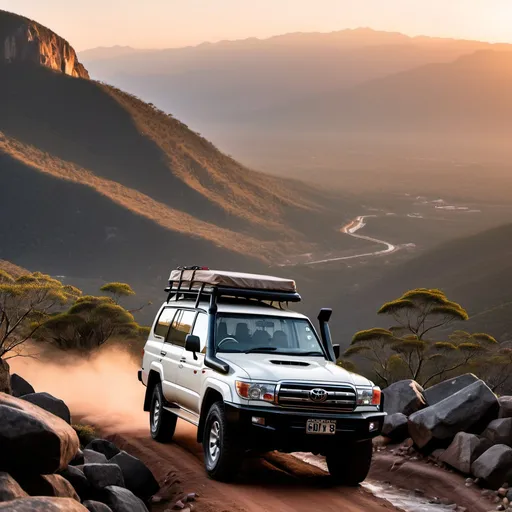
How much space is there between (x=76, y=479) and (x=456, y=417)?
6.34 metres

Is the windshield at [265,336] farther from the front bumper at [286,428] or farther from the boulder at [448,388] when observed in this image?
the boulder at [448,388]

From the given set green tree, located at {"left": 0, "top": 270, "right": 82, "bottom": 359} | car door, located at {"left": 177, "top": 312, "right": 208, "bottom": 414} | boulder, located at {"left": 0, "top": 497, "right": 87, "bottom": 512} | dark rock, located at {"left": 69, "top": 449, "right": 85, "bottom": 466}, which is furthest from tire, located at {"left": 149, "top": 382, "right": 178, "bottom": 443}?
green tree, located at {"left": 0, "top": 270, "right": 82, "bottom": 359}

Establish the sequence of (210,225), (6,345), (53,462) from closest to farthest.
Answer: (53,462) → (6,345) → (210,225)

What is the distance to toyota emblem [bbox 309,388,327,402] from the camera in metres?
11.2

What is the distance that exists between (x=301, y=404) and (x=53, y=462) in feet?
10.7

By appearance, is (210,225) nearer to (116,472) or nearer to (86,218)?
(86,218)

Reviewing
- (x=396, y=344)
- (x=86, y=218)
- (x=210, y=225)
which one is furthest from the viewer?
(x=210, y=225)

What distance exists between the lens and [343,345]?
411 ft

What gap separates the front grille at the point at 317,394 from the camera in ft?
36.6

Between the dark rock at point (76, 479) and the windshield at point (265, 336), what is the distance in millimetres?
2770

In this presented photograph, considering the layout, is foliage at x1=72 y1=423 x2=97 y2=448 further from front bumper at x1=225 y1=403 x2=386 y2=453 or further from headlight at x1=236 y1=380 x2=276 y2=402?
headlight at x1=236 y1=380 x2=276 y2=402

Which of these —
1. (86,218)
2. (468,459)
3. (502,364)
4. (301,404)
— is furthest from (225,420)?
(86,218)

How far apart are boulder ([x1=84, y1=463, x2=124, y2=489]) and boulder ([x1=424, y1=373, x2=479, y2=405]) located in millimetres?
6637

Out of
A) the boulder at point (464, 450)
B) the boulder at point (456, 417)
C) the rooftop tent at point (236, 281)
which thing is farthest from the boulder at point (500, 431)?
the rooftop tent at point (236, 281)
